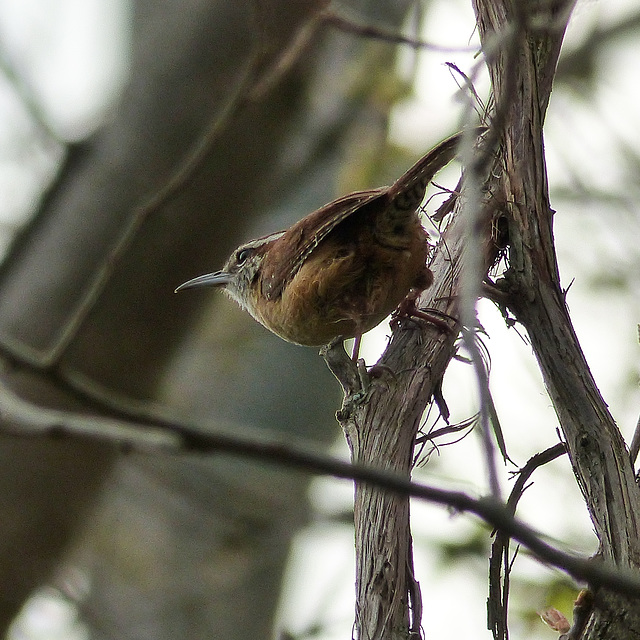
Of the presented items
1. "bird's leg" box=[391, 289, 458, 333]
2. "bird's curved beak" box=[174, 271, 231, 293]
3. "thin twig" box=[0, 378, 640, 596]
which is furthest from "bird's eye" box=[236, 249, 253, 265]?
"thin twig" box=[0, 378, 640, 596]

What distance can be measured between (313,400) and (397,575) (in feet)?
16.5

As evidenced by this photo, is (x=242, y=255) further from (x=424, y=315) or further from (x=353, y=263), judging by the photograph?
(x=424, y=315)

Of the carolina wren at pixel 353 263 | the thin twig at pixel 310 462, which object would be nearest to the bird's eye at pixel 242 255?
the carolina wren at pixel 353 263

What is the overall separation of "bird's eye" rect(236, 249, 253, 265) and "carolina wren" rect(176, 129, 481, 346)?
3.26 feet

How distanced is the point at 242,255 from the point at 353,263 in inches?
55.3

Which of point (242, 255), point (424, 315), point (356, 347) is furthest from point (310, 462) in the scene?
point (242, 255)

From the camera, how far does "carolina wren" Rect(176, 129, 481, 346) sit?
2832mm

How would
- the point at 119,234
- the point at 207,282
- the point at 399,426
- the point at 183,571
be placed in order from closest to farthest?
the point at 399,426
the point at 207,282
the point at 119,234
the point at 183,571

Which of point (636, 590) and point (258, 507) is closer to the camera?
point (636, 590)

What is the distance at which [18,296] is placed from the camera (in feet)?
14.9

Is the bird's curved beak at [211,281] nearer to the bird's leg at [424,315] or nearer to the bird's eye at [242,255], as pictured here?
the bird's eye at [242,255]

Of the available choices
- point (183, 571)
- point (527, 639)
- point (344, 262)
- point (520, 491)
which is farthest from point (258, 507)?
point (520, 491)

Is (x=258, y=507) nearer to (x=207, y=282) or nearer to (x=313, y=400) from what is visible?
(x=313, y=400)

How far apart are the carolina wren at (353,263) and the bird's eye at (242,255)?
992 millimetres
